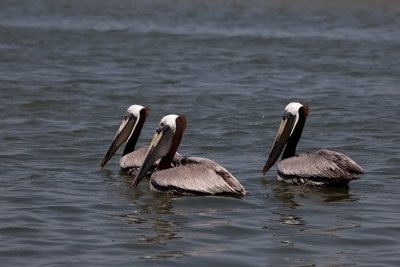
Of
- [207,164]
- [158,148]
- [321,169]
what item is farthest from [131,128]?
[321,169]

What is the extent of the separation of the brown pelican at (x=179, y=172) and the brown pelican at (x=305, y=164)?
0.78m

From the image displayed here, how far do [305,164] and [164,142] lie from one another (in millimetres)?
1199

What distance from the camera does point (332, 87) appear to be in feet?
47.2

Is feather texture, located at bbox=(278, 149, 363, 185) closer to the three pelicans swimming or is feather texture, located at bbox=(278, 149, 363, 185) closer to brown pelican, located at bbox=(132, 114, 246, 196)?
the three pelicans swimming

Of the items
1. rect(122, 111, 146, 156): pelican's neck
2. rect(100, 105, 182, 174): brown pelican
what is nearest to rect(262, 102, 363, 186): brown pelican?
rect(100, 105, 182, 174): brown pelican

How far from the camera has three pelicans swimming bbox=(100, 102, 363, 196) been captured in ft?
26.7

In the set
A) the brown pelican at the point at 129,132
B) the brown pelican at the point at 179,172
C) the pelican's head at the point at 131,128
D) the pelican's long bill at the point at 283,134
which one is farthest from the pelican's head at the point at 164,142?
the pelican's head at the point at 131,128

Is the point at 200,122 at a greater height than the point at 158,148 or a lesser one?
lesser

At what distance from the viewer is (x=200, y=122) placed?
464 inches

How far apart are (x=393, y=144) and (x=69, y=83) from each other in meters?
5.39

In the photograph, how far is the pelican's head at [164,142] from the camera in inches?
343

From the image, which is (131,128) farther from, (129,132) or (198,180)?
(198,180)

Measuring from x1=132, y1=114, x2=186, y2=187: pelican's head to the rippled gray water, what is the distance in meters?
0.31

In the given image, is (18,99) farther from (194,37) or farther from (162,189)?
(194,37)
